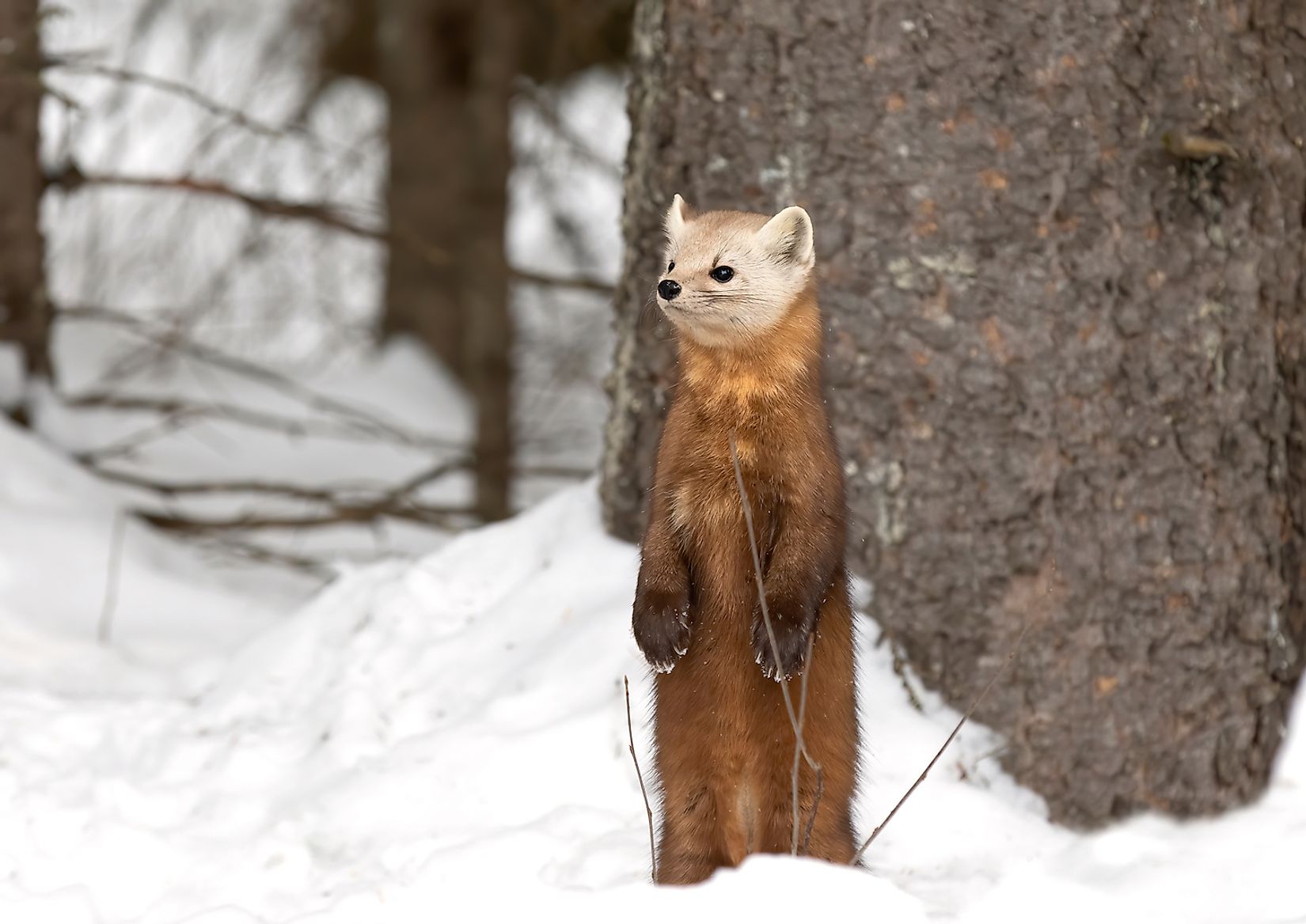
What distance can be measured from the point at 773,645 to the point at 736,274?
0.69 metres

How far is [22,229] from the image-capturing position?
6105mm

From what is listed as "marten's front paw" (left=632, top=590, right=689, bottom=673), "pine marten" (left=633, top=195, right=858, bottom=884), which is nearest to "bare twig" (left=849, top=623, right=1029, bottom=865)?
"pine marten" (left=633, top=195, right=858, bottom=884)

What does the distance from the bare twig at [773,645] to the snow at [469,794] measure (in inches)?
5.7

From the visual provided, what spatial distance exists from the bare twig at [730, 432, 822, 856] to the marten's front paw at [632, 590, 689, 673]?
0.15 m

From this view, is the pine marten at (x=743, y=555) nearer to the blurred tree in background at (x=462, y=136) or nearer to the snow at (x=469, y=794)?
the snow at (x=469, y=794)

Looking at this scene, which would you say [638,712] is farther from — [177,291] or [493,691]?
[177,291]

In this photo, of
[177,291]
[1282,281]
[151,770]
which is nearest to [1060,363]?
[1282,281]

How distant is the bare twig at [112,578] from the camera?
550 centimetres

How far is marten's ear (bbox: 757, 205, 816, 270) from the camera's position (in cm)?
270

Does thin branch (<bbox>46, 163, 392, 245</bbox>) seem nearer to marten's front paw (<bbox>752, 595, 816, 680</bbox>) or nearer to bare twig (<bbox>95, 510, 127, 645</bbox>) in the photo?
bare twig (<bbox>95, 510, 127, 645</bbox>)

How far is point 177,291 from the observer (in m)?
9.34

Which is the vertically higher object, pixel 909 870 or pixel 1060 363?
pixel 1060 363

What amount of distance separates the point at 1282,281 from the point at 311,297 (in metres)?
7.50

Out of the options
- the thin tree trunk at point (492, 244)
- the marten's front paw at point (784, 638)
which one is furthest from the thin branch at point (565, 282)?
the marten's front paw at point (784, 638)
